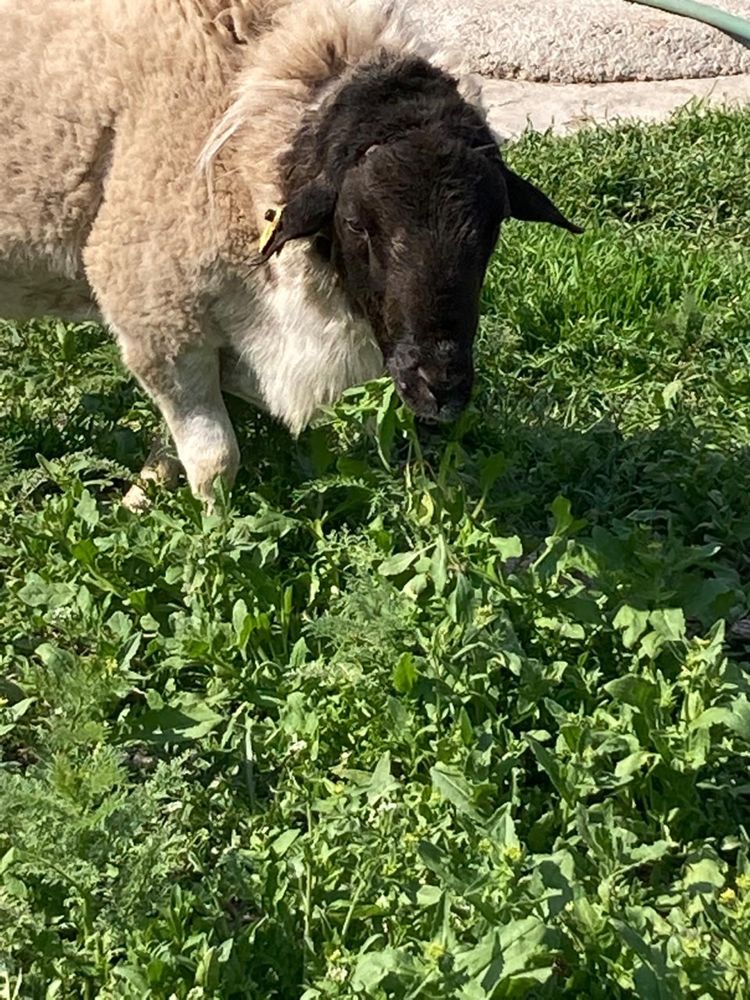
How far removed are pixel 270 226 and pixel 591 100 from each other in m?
4.21

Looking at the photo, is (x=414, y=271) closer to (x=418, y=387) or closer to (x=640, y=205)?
(x=418, y=387)

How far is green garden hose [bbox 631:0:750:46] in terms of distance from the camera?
7.40 m

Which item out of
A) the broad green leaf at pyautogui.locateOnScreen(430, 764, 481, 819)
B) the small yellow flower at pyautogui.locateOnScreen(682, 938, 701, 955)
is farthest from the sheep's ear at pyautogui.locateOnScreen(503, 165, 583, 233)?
the small yellow flower at pyautogui.locateOnScreen(682, 938, 701, 955)

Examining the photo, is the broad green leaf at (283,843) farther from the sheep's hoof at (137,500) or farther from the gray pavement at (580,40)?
the gray pavement at (580,40)

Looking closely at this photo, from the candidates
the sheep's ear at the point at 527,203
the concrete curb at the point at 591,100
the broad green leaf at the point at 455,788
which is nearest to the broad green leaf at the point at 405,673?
the broad green leaf at the point at 455,788

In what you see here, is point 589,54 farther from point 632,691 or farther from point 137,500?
point 632,691

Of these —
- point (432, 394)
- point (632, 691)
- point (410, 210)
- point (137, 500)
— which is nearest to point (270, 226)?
point (410, 210)

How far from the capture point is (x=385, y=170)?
3.28m

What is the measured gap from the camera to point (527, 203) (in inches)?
147

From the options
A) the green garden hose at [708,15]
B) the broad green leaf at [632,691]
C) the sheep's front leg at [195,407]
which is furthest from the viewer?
the green garden hose at [708,15]

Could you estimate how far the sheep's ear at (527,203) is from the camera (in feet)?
12.1

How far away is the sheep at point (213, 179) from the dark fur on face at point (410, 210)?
11mm

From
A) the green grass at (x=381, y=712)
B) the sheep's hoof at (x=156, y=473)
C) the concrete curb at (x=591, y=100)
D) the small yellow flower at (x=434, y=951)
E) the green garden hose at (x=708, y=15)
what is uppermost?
the small yellow flower at (x=434, y=951)

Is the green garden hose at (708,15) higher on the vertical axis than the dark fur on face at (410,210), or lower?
lower
